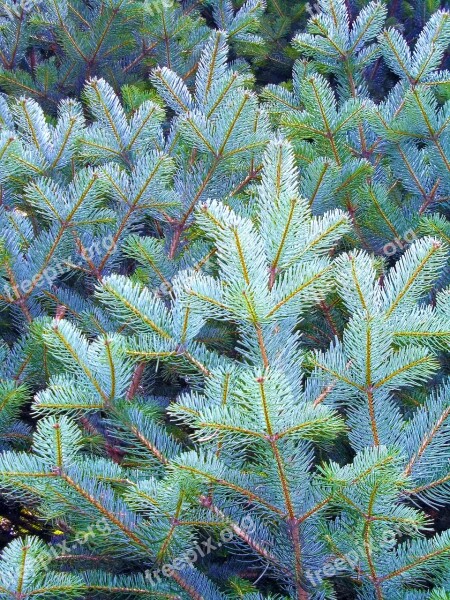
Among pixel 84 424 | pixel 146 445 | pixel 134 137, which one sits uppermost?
pixel 134 137


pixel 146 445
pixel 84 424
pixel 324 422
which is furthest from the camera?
pixel 84 424

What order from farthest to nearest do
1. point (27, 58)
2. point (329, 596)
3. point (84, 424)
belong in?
point (27, 58) → point (84, 424) → point (329, 596)

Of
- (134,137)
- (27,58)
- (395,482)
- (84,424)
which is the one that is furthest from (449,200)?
(27,58)

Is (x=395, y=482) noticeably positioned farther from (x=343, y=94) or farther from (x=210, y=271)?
(x=343, y=94)

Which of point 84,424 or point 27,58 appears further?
point 27,58

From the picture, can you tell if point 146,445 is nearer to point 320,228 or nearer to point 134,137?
point 320,228

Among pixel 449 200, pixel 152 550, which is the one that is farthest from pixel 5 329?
pixel 449 200

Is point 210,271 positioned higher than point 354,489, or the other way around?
point 210,271
